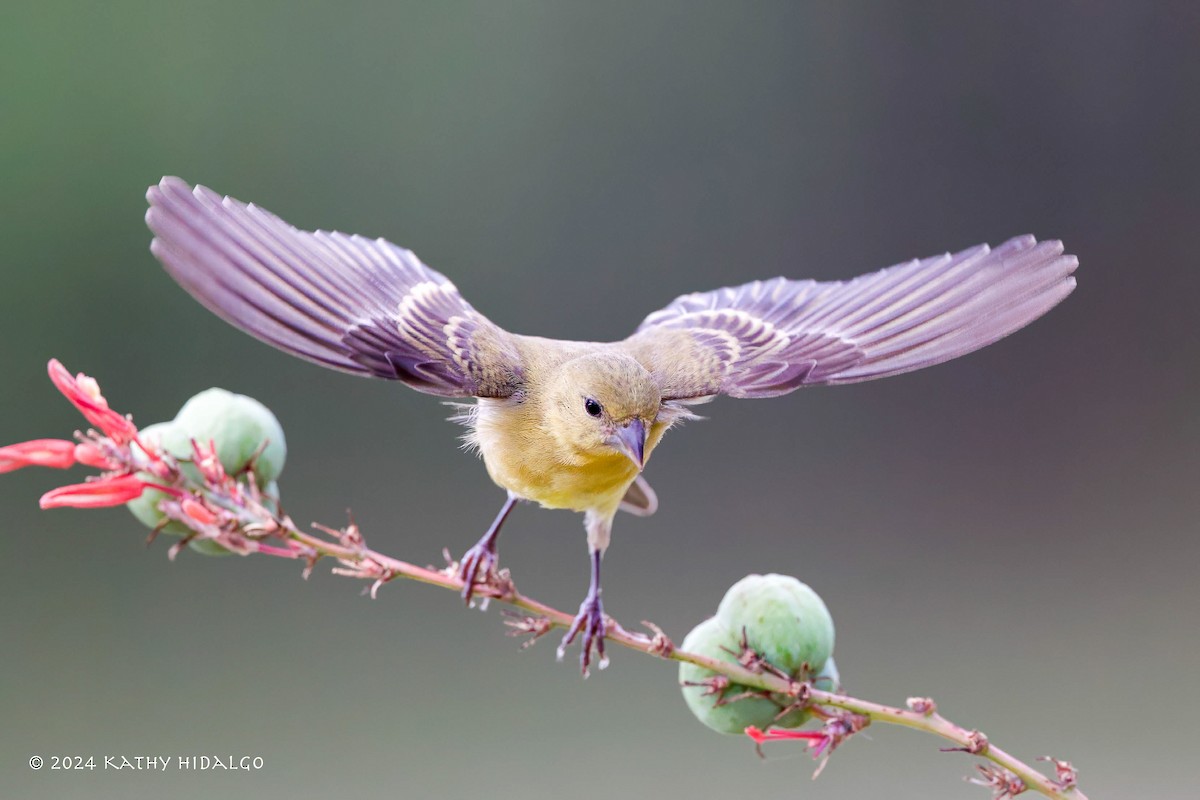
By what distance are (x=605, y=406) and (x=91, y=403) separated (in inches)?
34.4

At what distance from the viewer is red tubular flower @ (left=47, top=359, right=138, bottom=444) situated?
3.54 feet

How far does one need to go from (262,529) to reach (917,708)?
62cm

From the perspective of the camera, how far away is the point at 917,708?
3.58ft

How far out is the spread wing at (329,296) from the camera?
1.48 meters

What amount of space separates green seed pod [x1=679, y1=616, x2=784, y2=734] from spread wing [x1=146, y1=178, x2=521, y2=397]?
20.7 inches

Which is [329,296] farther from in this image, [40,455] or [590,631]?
[40,455]

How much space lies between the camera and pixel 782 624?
1.34 meters

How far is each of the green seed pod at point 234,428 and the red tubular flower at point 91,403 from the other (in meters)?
0.33

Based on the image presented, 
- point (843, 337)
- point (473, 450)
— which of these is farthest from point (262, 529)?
point (843, 337)

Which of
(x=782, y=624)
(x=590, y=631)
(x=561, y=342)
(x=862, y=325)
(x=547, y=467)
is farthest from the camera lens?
(x=561, y=342)

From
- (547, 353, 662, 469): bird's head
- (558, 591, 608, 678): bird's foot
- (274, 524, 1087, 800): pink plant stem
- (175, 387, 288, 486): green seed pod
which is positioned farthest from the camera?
(547, 353, 662, 469): bird's head

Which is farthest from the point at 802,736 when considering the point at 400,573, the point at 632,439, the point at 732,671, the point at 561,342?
the point at 561,342

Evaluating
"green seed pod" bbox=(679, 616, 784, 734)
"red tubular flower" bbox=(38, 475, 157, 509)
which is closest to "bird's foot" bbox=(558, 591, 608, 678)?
"green seed pod" bbox=(679, 616, 784, 734)

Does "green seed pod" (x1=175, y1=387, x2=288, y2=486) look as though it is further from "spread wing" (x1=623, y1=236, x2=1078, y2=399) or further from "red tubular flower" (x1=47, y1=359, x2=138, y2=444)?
"spread wing" (x1=623, y1=236, x2=1078, y2=399)
